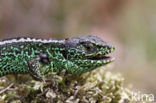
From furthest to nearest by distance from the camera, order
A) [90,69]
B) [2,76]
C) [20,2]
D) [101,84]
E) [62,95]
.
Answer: [20,2] < [2,76] < [90,69] < [101,84] < [62,95]

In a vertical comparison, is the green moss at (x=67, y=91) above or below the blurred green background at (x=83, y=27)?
below

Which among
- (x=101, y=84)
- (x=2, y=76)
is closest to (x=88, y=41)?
(x=101, y=84)

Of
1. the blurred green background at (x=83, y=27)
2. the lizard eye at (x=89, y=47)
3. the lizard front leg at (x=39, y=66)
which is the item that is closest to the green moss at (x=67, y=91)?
the lizard front leg at (x=39, y=66)

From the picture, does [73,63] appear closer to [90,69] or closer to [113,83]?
[90,69]

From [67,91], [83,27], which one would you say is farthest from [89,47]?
[83,27]

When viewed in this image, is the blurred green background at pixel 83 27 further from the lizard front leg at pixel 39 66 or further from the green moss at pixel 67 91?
the lizard front leg at pixel 39 66

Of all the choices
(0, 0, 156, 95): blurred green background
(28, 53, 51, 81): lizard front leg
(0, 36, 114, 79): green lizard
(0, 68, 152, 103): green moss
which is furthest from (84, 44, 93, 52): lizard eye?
(0, 0, 156, 95): blurred green background
